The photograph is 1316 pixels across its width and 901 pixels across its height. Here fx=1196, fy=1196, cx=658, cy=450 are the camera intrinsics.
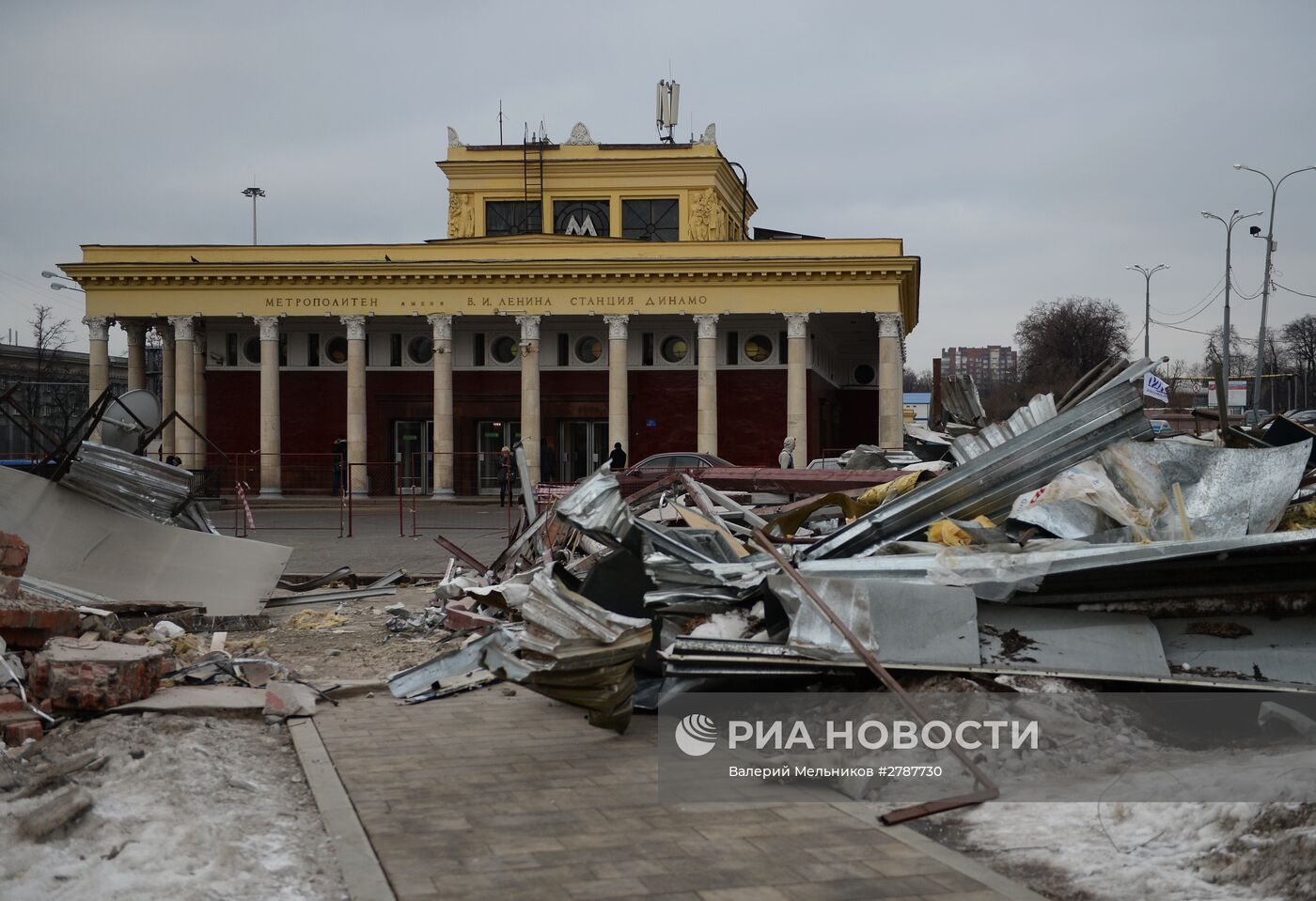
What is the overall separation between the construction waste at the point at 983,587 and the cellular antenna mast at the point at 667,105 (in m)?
42.2

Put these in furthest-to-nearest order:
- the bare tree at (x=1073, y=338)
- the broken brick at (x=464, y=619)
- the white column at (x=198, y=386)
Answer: the bare tree at (x=1073, y=338)
the white column at (x=198, y=386)
the broken brick at (x=464, y=619)

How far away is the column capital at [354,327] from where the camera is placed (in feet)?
132

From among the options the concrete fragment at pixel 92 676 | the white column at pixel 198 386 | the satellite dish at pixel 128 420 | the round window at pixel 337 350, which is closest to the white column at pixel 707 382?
the round window at pixel 337 350

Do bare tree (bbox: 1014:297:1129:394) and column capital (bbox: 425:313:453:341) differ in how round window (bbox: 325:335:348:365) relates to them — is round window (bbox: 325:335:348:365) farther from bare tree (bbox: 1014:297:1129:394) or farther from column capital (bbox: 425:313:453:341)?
bare tree (bbox: 1014:297:1129:394)

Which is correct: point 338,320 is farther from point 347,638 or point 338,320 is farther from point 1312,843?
point 1312,843

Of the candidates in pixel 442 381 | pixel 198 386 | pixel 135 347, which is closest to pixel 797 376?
pixel 442 381

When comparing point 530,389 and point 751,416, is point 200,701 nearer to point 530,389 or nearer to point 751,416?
point 530,389

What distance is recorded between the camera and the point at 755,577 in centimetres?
696

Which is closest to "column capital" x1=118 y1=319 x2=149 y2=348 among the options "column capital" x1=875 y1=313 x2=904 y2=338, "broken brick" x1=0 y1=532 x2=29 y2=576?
"column capital" x1=875 y1=313 x2=904 y2=338

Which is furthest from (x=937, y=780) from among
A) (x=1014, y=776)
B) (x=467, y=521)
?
(x=467, y=521)

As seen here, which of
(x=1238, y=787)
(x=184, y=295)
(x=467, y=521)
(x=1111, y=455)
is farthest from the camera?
(x=184, y=295)

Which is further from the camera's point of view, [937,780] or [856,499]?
[856,499]

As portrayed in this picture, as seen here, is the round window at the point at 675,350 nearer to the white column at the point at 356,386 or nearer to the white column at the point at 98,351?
the white column at the point at 356,386

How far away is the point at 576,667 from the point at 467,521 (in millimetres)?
20461
